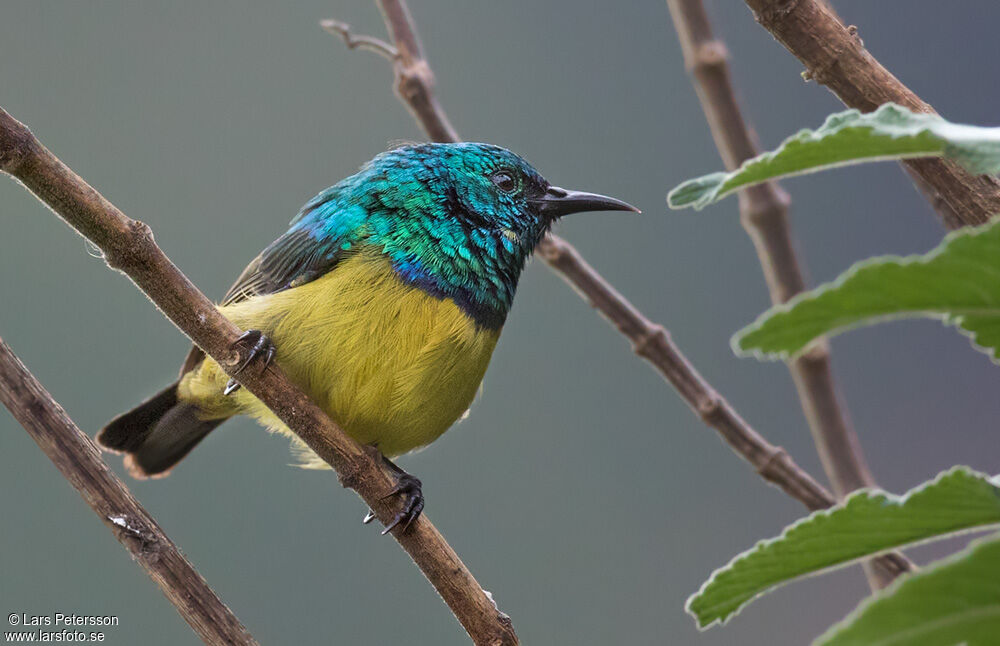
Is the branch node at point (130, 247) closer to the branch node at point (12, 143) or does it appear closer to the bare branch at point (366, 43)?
the branch node at point (12, 143)

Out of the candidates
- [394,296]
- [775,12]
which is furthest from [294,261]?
[775,12]

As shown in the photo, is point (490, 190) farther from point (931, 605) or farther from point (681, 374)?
point (931, 605)

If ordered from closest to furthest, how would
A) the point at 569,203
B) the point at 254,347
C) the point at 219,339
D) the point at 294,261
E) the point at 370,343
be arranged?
the point at 219,339, the point at 254,347, the point at 370,343, the point at 294,261, the point at 569,203

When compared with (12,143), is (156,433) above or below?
above

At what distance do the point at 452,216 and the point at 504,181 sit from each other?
276mm

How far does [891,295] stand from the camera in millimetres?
708

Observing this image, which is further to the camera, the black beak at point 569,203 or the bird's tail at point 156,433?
the bird's tail at point 156,433

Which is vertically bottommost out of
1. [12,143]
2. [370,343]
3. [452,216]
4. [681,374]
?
[681,374]

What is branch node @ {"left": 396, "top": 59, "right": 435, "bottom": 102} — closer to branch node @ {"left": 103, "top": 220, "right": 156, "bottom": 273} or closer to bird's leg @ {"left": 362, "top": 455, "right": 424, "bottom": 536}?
bird's leg @ {"left": 362, "top": 455, "right": 424, "bottom": 536}

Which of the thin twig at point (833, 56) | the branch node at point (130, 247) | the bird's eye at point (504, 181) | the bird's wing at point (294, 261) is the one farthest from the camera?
the bird's eye at point (504, 181)

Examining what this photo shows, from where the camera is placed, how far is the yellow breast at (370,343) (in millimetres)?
2592

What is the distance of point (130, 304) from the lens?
25.1 ft

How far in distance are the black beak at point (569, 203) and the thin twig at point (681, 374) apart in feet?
1.49

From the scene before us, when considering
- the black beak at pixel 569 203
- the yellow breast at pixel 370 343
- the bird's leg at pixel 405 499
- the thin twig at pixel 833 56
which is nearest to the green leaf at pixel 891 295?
the thin twig at pixel 833 56
